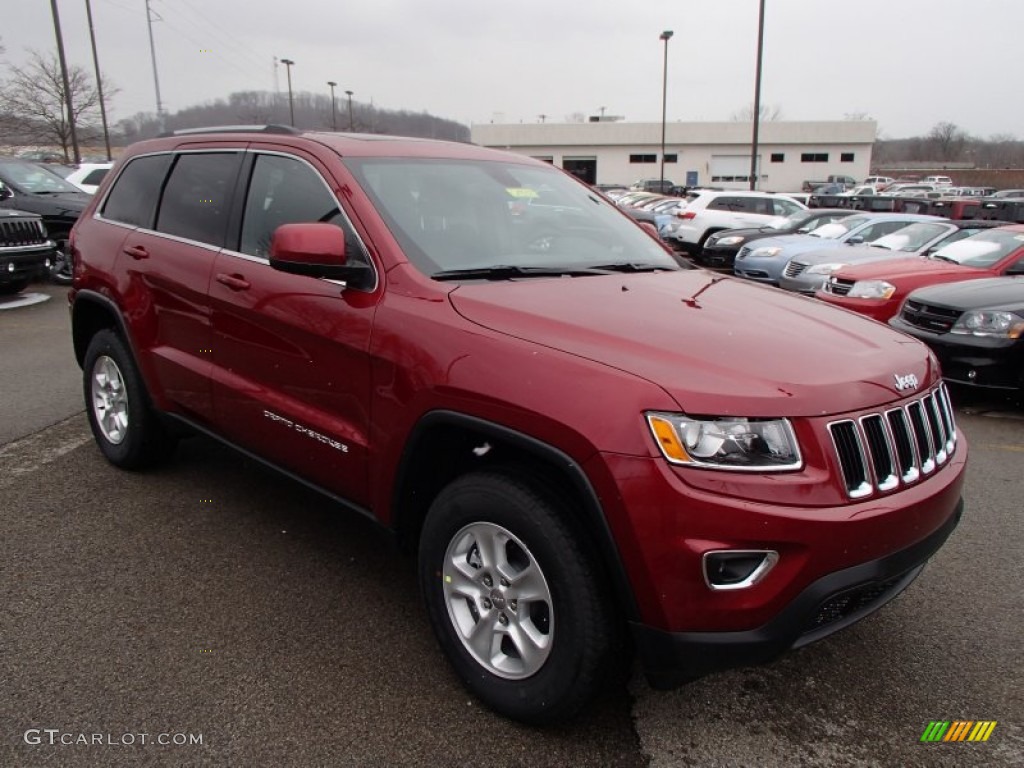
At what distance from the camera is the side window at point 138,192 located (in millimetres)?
4102

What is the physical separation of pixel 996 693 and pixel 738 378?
1.61 m

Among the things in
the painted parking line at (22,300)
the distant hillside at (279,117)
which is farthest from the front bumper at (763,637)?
the distant hillside at (279,117)

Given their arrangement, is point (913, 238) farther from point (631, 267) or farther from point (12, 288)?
point (12, 288)

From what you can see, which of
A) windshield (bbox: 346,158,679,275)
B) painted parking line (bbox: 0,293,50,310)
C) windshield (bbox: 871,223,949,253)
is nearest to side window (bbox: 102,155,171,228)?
windshield (bbox: 346,158,679,275)

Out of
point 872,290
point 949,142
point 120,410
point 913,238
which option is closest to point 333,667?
point 120,410

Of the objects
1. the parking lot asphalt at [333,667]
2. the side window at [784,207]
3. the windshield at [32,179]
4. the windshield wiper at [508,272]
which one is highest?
the windshield at [32,179]

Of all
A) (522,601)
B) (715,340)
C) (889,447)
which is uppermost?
(715,340)

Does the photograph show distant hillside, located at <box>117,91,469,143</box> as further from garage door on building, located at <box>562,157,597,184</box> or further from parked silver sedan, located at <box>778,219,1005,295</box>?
garage door on building, located at <box>562,157,597,184</box>

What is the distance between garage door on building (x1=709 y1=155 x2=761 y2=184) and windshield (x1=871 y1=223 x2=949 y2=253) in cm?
5979

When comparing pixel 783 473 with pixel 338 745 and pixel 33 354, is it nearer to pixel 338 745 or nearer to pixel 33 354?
pixel 338 745

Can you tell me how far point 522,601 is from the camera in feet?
7.71

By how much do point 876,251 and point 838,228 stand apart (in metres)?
3.32

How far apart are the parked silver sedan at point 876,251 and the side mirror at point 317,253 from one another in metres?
7.69

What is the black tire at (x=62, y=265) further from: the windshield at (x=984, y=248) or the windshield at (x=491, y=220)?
the windshield at (x=984, y=248)
